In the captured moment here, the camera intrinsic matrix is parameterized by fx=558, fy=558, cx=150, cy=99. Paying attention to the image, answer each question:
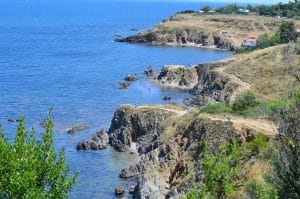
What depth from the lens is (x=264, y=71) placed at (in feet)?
297

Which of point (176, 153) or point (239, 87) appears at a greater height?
point (239, 87)

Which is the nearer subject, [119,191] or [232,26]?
[119,191]

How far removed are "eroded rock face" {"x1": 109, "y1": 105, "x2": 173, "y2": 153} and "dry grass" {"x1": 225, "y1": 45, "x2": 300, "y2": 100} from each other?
16.1 meters

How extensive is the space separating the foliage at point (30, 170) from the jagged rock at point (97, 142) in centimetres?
4576

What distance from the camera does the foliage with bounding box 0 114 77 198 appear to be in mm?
22312

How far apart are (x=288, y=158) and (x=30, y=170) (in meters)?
12.0

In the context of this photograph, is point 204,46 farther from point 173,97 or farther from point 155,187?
point 155,187

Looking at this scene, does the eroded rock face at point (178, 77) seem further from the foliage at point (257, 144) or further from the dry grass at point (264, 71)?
the foliage at point (257, 144)

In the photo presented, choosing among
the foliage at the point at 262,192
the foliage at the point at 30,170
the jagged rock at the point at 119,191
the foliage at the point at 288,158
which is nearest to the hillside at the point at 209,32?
the jagged rock at the point at 119,191

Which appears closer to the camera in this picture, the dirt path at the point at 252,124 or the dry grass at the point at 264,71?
the dirt path at the point at 252,124

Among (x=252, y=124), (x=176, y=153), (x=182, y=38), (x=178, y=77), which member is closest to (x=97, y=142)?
(x=176, y=153)

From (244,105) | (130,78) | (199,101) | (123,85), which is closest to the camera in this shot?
(244,105)

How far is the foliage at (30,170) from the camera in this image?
22.3 m

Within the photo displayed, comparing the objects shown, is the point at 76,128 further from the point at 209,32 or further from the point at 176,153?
the point at 209,32
